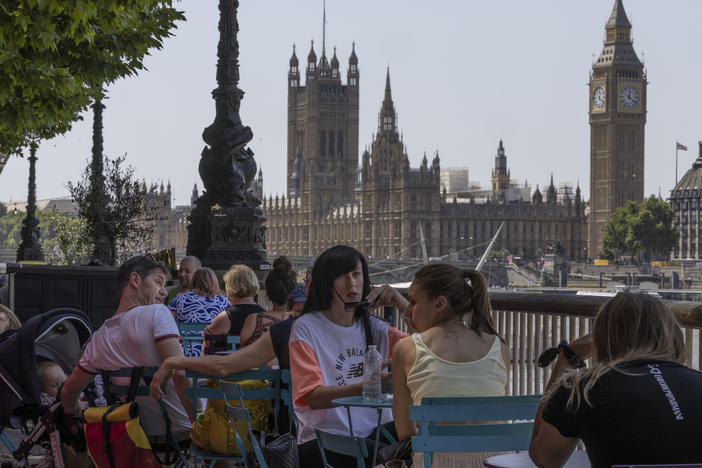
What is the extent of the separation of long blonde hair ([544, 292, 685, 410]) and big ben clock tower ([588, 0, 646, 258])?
105673 mm

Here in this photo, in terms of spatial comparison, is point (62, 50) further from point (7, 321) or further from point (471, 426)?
point (471, 426)

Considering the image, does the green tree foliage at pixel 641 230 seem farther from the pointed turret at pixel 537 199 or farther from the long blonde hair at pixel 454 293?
the long blonde hair at pixel 454 293

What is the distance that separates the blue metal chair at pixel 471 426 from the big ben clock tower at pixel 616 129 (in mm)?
105380

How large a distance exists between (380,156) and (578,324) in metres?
99.3

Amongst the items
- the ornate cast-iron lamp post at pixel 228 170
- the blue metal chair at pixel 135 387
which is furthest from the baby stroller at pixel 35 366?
the ornate cast-iron lamp post at pixel 228 170

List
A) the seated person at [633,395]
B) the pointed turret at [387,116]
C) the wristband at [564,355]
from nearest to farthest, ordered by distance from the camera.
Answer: the seated person at [633,395] < the wristband at [564,355] < the pointed turret at [387,116]

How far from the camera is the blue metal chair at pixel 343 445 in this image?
139 inches

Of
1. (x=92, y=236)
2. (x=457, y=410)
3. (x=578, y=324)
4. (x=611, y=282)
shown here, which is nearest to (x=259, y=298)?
(x=578, y=324)

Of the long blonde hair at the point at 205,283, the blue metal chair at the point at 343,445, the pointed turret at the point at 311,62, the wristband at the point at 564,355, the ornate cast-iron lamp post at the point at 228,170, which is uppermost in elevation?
the pointed turret at the point at 311,62

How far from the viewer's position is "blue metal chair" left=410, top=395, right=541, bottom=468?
297cm

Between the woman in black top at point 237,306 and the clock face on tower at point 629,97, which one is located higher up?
the clock face on tower at point 629,97

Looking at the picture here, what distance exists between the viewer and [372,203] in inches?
4112

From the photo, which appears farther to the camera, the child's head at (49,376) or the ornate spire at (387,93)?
the ornate spire at (387,93)

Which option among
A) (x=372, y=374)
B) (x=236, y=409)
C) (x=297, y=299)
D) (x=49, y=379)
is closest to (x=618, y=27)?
(x=297, y=299)
